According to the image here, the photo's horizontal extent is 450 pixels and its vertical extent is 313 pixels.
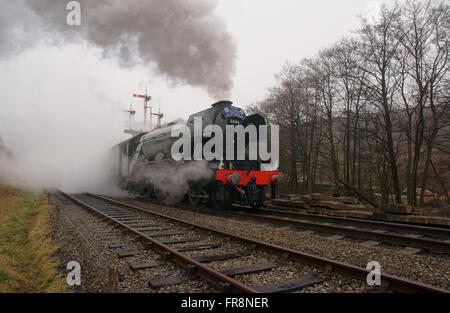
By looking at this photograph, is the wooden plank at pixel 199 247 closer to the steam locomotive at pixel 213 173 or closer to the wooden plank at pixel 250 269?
the wooden plank at pixel 250 269

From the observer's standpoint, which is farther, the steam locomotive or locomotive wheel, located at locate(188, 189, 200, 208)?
locomotive wheel, located at locate(188, 189, 200, 208)

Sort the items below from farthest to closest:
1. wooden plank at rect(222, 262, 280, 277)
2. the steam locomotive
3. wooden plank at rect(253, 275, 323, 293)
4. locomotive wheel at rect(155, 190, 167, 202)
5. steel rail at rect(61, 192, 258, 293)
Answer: locomotive wheel at rect(155, 190, 167, 202) < the steam locomotive < wooden plank at rect(222, 262, 280, 277) < wooden plank at rect(253, 275, 323, 293) < steel rail at rect(61, 192, 258, 293)

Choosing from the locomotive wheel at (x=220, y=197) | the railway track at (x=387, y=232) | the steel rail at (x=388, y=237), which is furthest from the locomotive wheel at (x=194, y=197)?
the steel rail at (x=388, y=237)

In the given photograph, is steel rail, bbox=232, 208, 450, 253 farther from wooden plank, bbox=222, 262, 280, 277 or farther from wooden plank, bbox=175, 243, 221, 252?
wooden plank, bbox=222, 262, 280, 277

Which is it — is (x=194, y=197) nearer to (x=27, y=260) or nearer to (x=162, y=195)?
(x=162, y=195)

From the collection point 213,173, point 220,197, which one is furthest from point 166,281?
point 220,197

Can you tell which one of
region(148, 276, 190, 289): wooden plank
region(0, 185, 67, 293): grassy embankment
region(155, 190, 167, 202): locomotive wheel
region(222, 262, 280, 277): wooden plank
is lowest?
region(0, 185, 67, 293): grassy embankment

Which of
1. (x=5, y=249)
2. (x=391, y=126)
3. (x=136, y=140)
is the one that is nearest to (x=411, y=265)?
(x=5, y=249)

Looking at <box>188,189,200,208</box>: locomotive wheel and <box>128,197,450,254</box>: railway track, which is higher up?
<box>188,189,200,208</box>: locomotive wheel

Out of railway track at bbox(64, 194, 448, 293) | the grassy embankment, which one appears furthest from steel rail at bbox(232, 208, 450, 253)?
the grassy embankment

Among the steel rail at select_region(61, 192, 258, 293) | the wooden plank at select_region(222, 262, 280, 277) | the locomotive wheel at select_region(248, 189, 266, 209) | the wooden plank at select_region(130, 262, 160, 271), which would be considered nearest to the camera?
the steel rail at select_region(61, 192, 258, 293)

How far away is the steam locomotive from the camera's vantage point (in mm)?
9469

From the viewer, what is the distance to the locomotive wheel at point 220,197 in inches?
390

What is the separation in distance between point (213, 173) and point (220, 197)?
1044 mm
